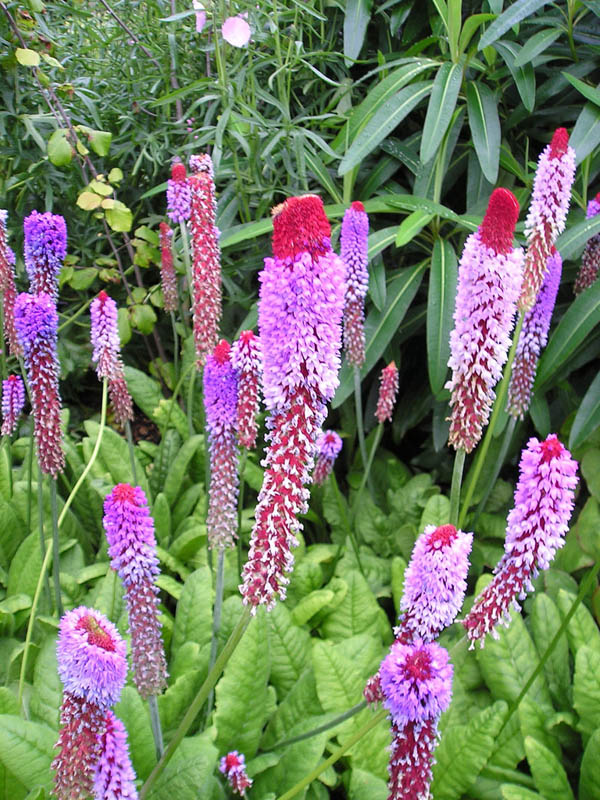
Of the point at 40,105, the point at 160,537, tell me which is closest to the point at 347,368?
the point at 160,537

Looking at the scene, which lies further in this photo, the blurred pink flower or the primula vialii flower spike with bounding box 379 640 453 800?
the blurred pink flower

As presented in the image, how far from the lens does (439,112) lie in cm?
282

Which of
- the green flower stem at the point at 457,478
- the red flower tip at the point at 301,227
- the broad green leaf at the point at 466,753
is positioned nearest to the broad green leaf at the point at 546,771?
the broad green leaf at the point at 466,753

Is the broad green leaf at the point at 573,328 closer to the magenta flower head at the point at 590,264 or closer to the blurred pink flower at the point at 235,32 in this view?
the magenta flower head at the point at 590,264

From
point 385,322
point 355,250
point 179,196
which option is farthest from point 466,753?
point 179,196

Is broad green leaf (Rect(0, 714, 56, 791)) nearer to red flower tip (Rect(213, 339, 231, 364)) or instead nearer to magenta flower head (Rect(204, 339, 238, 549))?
magenta flower head (Rect(204, 339, 238, 549))

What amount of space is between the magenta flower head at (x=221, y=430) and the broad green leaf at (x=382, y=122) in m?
1.32

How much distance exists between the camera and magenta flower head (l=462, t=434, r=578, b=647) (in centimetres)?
116

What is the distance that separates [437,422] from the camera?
3.16 m

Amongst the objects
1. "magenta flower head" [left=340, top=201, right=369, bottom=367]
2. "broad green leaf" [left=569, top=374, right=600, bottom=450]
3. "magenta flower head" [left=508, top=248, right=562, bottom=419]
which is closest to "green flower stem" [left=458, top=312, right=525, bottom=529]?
"magenta flower head" [left=508, top=248, right=562, bottom=419]

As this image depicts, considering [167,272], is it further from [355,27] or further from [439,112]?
[355,27]

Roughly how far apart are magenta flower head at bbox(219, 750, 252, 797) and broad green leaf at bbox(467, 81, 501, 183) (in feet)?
7.38

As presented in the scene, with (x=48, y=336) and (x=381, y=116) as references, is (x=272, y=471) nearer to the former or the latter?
(x=48, y=336)

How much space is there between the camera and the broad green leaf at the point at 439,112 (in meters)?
2.78
